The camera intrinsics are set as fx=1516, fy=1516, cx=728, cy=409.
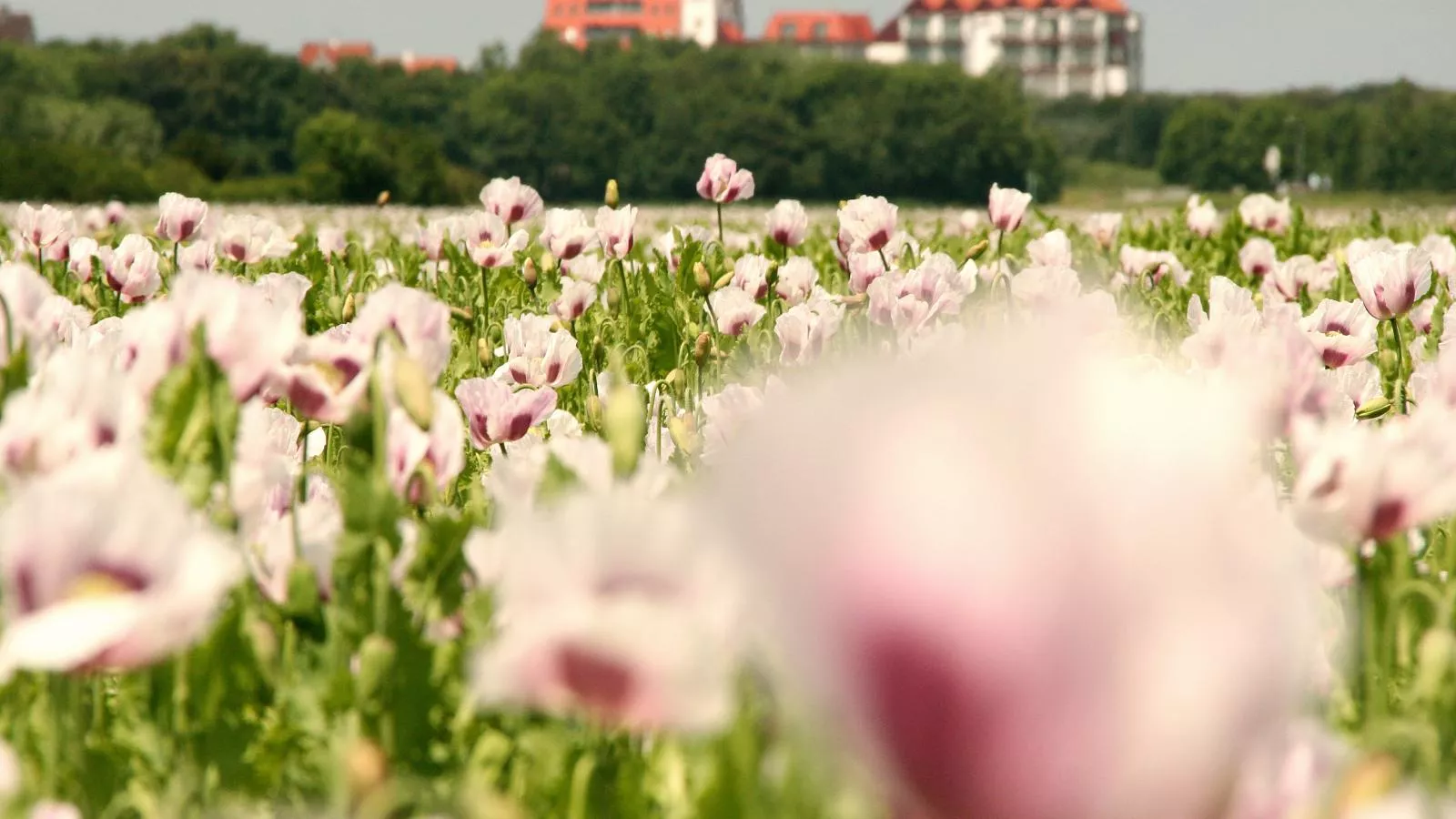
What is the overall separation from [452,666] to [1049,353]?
109cm

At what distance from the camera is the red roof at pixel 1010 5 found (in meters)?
138

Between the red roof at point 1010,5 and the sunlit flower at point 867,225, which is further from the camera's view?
the red roof at point 1010,5

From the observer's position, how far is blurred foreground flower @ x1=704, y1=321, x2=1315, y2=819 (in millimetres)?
458

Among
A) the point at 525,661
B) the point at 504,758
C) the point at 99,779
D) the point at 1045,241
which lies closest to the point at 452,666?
the point at 504,758

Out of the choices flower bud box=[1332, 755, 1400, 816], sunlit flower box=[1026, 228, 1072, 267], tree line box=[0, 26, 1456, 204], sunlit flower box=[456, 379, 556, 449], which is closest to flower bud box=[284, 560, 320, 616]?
sunlit flower box=[456, 379, 556, 449]

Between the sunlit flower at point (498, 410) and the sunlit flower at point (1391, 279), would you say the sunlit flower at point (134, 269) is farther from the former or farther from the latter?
the sunlit flower at point (1391, 279)

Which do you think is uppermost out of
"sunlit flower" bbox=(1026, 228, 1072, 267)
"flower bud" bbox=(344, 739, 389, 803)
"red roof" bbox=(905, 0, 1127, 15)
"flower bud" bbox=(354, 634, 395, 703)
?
"red roof" bbox=(905, 0, 1127, 15)

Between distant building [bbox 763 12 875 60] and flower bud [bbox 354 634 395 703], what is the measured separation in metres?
143

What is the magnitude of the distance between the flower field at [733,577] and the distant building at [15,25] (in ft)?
456

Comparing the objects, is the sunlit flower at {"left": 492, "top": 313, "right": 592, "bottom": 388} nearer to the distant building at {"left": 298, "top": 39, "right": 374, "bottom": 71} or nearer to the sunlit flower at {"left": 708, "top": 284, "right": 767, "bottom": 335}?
the sunlit flower at {"left": 708, "top": 284, "right": 767, "bottom": 335}

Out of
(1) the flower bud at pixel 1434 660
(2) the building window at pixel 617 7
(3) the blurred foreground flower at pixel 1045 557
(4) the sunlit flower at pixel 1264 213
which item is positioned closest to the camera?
(3) the blurred foreground flower at pixel 1045 557

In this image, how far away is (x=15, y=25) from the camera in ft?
422

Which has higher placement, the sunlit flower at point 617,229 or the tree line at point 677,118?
the tree line at point 677,118

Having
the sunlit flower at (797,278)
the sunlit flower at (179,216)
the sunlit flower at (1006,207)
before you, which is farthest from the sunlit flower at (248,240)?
the sunlit flower at (1006,207)
